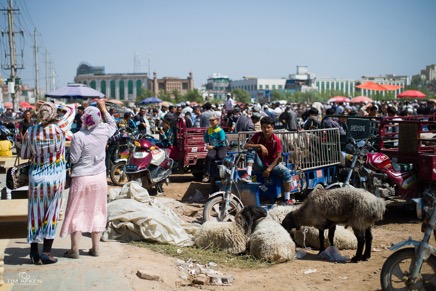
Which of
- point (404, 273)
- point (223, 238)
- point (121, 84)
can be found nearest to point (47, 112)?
point (223, 238)

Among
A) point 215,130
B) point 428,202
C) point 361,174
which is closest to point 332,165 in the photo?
point 361,174

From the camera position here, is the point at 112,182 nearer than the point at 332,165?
No

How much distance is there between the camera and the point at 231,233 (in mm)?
7395

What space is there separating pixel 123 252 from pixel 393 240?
3.93 m

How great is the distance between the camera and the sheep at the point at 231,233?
735cm

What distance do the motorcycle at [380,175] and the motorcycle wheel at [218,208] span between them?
1.99 meters

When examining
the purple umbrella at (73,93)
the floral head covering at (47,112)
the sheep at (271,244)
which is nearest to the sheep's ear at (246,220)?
the sheep at (271,244)

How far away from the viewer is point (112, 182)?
1280 cm

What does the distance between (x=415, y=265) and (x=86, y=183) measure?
3.43 m

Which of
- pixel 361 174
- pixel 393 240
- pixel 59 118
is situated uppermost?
pixel 59 118

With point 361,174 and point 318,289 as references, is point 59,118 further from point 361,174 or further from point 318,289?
point 361,174

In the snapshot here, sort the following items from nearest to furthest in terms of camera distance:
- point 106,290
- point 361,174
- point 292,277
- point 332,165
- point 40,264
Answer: point 106,290, point 40,264, point 292,277, point 361,174, point 332,165

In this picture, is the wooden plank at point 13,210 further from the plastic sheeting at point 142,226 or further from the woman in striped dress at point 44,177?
the plastic sheeting at point 142,226

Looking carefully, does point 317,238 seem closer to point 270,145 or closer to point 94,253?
point 270,145
